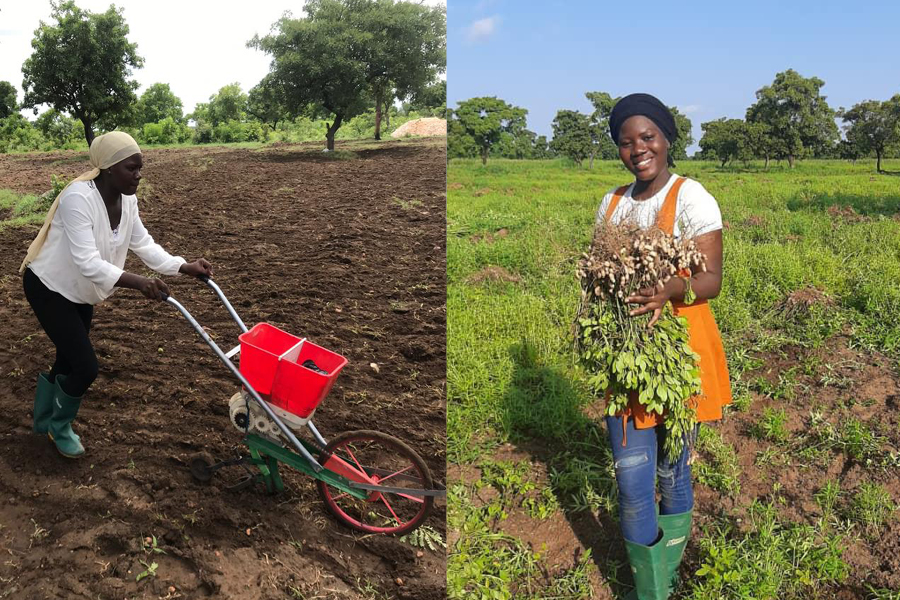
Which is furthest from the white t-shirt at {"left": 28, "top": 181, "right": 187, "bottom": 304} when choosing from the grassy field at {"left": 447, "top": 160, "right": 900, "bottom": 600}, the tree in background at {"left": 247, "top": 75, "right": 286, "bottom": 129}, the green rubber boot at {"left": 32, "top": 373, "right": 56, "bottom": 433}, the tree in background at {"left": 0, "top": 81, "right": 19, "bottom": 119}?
the tree in background at {"left": 247, "top": 75, "right": 286, "bottom": 129}

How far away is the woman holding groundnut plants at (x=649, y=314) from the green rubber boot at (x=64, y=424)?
7.93 ft

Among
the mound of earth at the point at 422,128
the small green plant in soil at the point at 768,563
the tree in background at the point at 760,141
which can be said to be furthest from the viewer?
the mound of earth at the point at 422,128

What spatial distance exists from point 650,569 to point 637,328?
0.87 meters

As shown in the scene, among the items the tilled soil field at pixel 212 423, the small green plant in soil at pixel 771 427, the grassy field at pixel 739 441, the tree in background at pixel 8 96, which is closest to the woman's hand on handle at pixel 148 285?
the tilled soil field at pixel 212 423

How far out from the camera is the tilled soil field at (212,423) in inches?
109

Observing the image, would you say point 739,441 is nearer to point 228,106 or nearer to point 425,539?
point 425,539

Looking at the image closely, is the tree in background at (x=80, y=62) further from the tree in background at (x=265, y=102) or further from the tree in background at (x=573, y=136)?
the tree in background at (x=573, y=136)

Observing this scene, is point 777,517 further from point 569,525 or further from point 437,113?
point 437,113

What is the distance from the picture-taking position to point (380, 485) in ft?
8.99

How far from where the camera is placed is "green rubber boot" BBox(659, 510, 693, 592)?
7.73ft

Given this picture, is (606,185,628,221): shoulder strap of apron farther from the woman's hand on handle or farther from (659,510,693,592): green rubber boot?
the woman's hand on handle

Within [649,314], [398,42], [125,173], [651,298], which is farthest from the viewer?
[398,42]

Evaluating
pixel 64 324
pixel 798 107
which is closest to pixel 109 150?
pixel 64 324

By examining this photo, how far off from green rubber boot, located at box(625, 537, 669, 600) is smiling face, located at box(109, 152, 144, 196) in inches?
96.6
